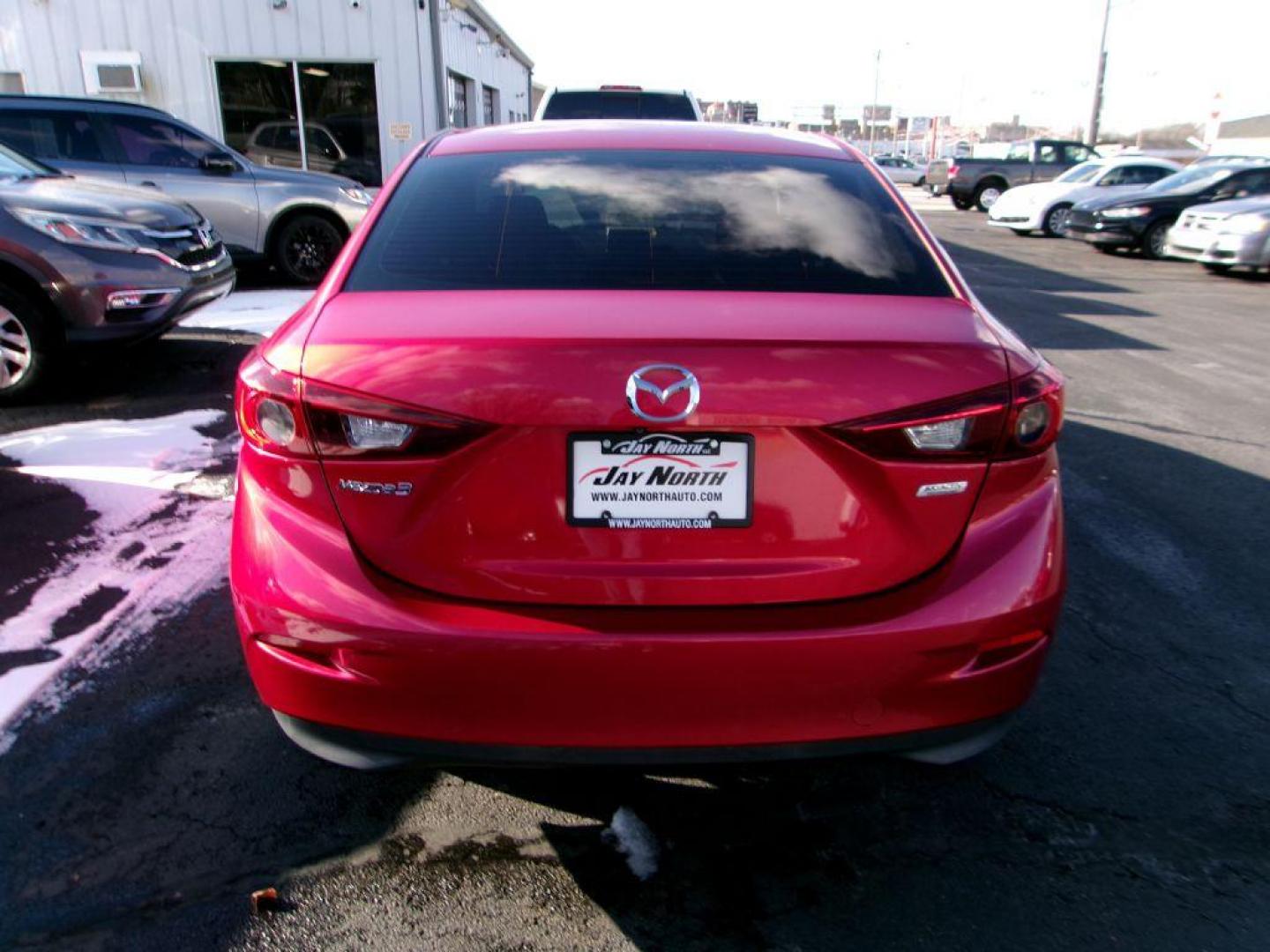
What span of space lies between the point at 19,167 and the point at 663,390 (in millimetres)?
6462

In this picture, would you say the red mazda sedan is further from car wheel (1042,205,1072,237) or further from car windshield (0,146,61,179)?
car wheel (1042,205,1072,237)

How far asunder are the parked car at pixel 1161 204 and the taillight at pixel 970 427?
53.7 ft

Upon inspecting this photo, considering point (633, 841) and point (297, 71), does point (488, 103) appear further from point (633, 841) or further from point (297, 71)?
point (633, 841)

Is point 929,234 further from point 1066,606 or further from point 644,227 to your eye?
point 1066,606

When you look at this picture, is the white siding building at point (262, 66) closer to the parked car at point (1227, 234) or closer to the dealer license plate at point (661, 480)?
the parked car at point (1227, 234)

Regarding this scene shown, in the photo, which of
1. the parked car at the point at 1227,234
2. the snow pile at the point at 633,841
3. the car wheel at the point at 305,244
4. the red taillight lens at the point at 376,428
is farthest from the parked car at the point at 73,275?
the parked car at the point at 1227,234

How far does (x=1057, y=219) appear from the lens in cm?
1964

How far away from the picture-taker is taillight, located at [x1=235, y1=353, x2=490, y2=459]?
192 centimetres

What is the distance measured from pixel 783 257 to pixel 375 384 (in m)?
1.04

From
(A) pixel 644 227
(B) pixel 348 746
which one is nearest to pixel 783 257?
(A) pixel 644 227

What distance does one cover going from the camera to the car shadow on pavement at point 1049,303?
895 cm

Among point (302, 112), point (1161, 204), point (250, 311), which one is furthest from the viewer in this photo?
point (1161, 204)

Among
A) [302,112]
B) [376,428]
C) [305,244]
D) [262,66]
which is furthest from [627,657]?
[262,66]

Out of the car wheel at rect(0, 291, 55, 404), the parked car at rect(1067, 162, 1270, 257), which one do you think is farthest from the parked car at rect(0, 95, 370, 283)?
the parked car at rect(1067, 162, 1270, 257)
